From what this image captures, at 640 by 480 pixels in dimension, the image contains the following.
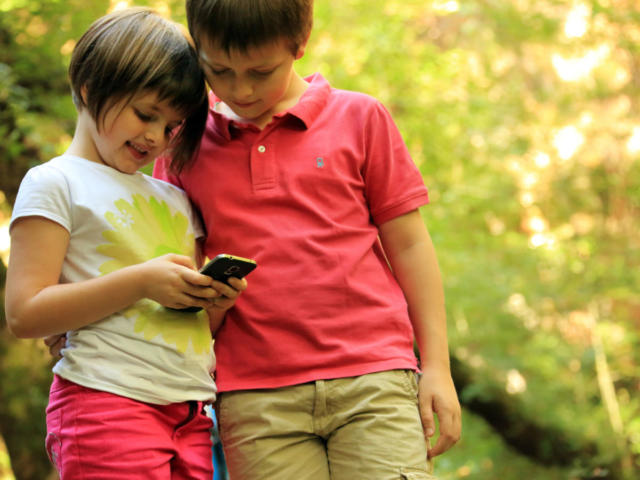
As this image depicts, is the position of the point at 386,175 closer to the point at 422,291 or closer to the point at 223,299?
the point at 422,291

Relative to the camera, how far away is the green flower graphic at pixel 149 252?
138 cm

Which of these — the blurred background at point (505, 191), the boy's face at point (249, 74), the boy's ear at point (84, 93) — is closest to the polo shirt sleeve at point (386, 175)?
the boy's face at point (249, 74)

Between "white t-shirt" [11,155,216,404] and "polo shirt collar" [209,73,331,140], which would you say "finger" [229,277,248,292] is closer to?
"white t-shirt" [11,155,216,404]

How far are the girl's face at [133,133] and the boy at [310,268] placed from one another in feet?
0.44

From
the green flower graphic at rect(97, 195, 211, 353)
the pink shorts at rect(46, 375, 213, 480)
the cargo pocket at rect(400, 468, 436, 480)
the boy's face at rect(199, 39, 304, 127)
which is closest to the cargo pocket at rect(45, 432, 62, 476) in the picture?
the pink shorts at rect(46, 375, 213, 480)

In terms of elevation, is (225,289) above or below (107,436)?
above

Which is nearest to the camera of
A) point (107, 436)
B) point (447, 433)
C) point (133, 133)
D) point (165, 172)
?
point (107, 436)

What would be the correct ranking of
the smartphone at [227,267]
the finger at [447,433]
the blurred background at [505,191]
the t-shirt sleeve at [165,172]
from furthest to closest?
the blurred background at [505,191]
the t-shirt sleeve at [165,172]
the finger at [447,433]
the smartphone at [227,267]

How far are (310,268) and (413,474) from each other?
458mm

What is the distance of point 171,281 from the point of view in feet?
4.29

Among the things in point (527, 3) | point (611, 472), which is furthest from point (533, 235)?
point (611, 472)

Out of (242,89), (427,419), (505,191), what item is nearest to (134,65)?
(242,89)

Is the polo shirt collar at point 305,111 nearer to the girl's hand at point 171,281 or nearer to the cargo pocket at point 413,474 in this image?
the girl's hand at point 171,281

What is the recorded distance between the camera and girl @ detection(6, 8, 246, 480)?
1.30 m
